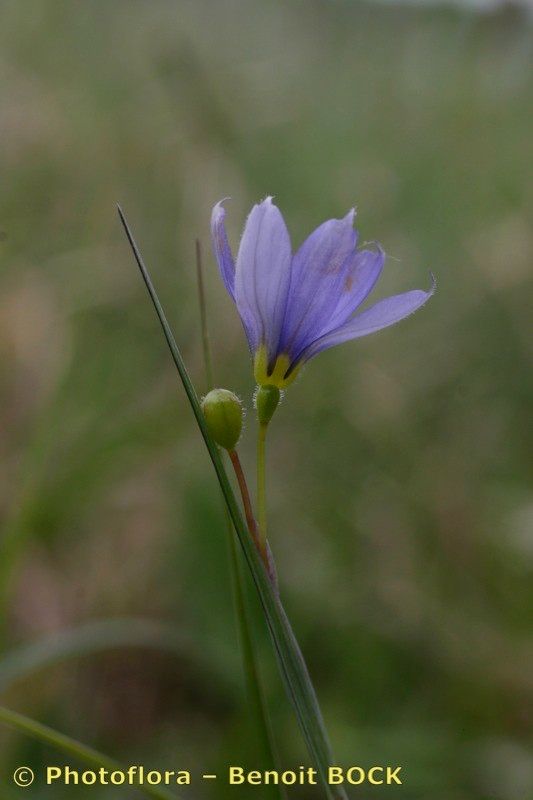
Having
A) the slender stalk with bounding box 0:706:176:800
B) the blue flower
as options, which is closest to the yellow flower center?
the blue flower

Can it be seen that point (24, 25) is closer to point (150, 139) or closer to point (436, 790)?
point (150, 139)

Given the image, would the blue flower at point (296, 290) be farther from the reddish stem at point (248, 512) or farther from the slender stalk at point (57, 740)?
the slender stalk at point (57, 740)

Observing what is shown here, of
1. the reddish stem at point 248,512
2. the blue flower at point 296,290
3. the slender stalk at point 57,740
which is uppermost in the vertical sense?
the blue flower at point 296,290

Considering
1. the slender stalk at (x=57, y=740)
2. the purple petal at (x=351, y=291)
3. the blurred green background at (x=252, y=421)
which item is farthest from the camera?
the blurred green background at (x=252, y=421)

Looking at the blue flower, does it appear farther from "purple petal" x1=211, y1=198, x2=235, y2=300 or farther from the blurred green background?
the blurred green background

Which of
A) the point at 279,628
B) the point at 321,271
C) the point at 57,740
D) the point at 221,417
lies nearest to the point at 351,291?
the point at 321,271

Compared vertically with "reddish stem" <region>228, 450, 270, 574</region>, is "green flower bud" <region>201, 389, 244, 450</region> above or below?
above

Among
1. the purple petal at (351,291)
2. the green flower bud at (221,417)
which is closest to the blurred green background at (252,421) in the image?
the purple petal at (351,291)
